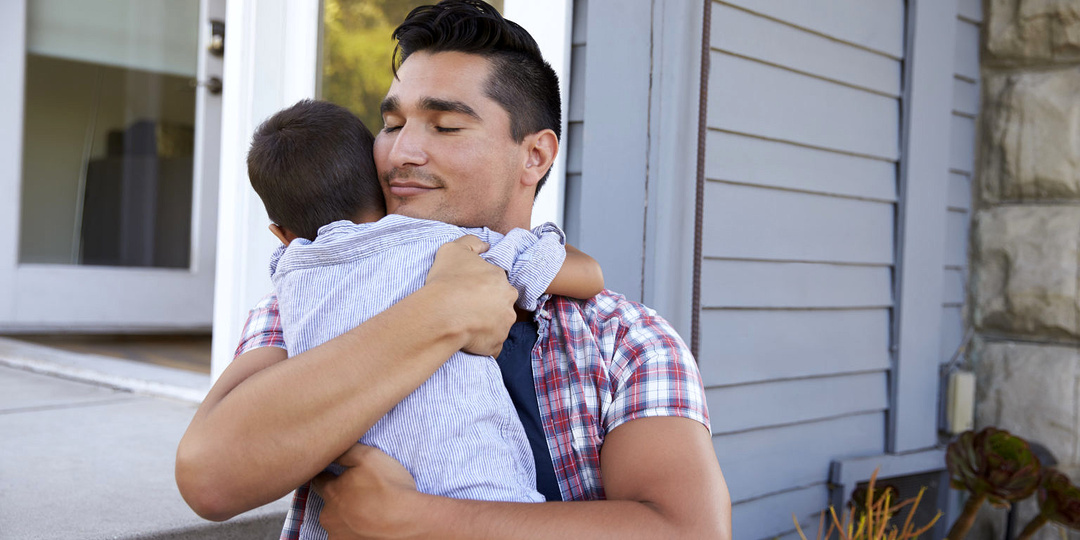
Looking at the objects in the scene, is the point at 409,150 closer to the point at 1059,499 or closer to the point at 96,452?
the point at 96,452

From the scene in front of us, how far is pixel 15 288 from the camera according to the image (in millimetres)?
3432

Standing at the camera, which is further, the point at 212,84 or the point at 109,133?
the point at 109,133

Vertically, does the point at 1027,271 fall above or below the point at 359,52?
below

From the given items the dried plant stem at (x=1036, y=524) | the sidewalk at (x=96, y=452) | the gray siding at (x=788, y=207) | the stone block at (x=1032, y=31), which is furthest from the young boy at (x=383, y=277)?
the stone block at (x=1032, y=31)

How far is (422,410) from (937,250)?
2261 millimetres

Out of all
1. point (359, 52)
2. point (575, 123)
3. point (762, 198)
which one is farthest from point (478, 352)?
point (359, 52)

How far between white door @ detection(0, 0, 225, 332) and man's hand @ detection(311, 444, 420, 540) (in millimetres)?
2804

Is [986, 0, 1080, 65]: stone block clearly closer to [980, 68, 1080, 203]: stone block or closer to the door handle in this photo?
[980, 68, 1080, 203]: stone block

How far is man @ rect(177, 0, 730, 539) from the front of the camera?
2.91 ft

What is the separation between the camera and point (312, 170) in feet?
3.87

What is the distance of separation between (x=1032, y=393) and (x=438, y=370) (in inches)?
94.7

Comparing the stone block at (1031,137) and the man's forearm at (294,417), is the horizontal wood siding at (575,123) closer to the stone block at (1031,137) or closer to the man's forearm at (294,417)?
the man's forearm at (294,417)

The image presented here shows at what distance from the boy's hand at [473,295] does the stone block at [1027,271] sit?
7.49 feet

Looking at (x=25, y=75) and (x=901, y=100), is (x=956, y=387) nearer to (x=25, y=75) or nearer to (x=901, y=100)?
(x=901, y=100)
